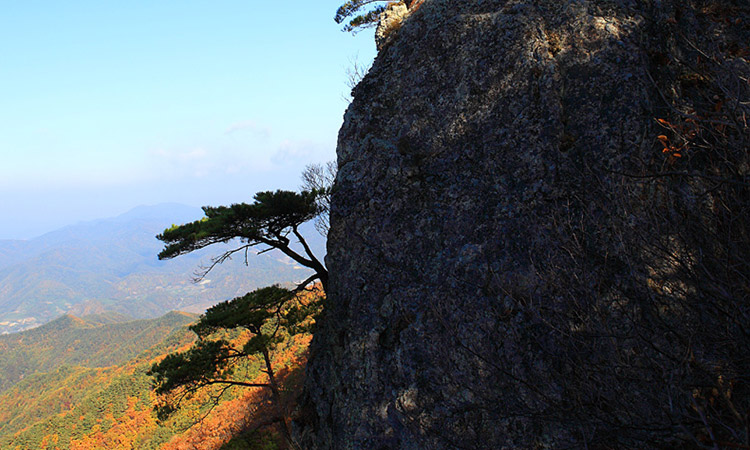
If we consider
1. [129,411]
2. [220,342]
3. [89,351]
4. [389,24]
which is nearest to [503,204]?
[389,24]

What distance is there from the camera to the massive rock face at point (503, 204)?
563 centimetres

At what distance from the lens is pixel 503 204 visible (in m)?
7.48

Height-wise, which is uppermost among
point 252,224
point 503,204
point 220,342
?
point 252,224

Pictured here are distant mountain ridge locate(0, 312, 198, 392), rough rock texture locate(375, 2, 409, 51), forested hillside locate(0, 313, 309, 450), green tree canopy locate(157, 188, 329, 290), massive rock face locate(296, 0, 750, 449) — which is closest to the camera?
massive rock face locate(296, 0, 750, 449)

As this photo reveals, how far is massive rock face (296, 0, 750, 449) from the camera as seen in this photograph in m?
5.63

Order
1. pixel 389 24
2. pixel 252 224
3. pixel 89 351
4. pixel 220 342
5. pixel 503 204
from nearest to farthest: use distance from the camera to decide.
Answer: pixel 503 204, pixel 252 224, pixel 389 24, pixel 220 342, pixel 89 351

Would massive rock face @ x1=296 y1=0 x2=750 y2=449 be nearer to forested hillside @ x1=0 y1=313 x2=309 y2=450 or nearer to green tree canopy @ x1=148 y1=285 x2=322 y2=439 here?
green tree canopy @ x1=148 y1=285 x2=322 y2=439

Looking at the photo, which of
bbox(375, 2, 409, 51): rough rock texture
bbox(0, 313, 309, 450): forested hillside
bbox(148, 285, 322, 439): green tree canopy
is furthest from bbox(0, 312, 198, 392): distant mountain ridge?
bbox(375, 2, 409, 51): rough rock texture

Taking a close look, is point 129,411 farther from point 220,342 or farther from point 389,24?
point 389,24

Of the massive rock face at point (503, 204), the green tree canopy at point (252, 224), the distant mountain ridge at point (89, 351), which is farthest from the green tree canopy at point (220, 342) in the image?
the distant mountain ridge at point (89, 351)

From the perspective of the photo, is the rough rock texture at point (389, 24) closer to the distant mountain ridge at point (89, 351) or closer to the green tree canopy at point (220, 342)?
the green tree canopy at point (220, 342)

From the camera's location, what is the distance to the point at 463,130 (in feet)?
27.8

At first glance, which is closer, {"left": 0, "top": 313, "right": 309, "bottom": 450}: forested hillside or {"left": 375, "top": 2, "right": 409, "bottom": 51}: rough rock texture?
{"left": 375, "top": 2, "right": 409, "bottom": 51}: rough rock texture

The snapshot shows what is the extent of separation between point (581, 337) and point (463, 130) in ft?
16.6
